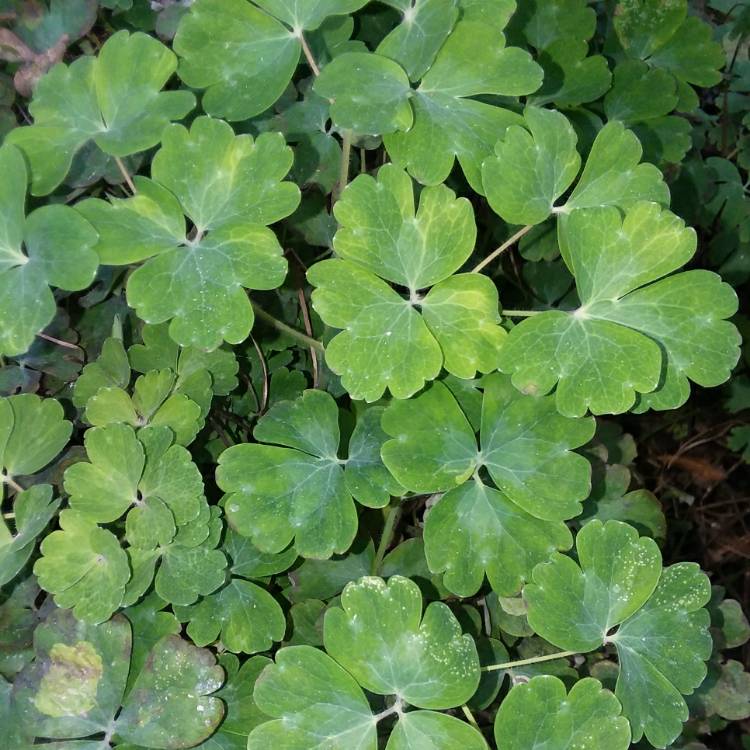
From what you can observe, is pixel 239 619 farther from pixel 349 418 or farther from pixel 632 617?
pixel 632 617

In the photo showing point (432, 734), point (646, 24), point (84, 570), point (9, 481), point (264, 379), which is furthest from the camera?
point (646, 24)

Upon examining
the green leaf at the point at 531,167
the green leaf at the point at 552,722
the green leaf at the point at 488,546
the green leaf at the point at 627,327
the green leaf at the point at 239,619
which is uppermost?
the green leaf at the point at 531,167

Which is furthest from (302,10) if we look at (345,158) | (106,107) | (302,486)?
(302,486)

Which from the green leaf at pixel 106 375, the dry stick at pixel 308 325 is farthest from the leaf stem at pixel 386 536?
the green leaf at pixel 106 375

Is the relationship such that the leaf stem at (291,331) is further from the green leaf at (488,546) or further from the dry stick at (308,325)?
the green leaf at (488,546)

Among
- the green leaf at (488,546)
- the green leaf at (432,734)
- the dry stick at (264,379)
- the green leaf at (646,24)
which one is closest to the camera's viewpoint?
the green leaf at (432,734)

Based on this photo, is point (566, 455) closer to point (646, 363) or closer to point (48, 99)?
point (646, 363)
